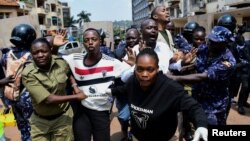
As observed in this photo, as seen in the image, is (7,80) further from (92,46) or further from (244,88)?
(244,88)

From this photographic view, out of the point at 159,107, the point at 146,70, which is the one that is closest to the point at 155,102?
the point at 159,107

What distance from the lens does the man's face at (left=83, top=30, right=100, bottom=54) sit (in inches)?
138

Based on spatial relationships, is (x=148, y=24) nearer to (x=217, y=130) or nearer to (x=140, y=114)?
(x=140, y=114)

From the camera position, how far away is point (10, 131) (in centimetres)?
616

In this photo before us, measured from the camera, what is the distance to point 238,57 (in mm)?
5168

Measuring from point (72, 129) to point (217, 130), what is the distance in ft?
5.47

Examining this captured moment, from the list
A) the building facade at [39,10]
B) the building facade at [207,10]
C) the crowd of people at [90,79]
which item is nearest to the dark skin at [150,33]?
the crowd of people at [90,79]

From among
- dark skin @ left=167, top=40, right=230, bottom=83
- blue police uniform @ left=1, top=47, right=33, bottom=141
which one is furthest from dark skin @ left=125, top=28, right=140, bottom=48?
dark skin @ left=167, top=40, right=230, bottom=83

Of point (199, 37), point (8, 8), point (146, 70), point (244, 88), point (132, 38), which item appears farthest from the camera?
point (8, 8)

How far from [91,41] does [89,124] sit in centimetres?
87

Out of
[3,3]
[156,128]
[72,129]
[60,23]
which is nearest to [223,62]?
[156,128]

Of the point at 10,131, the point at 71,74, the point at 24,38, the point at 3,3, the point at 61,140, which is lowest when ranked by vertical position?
the point at 10,131

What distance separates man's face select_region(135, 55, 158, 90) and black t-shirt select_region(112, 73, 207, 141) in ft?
0.20

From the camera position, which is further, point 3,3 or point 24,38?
point 3,3
